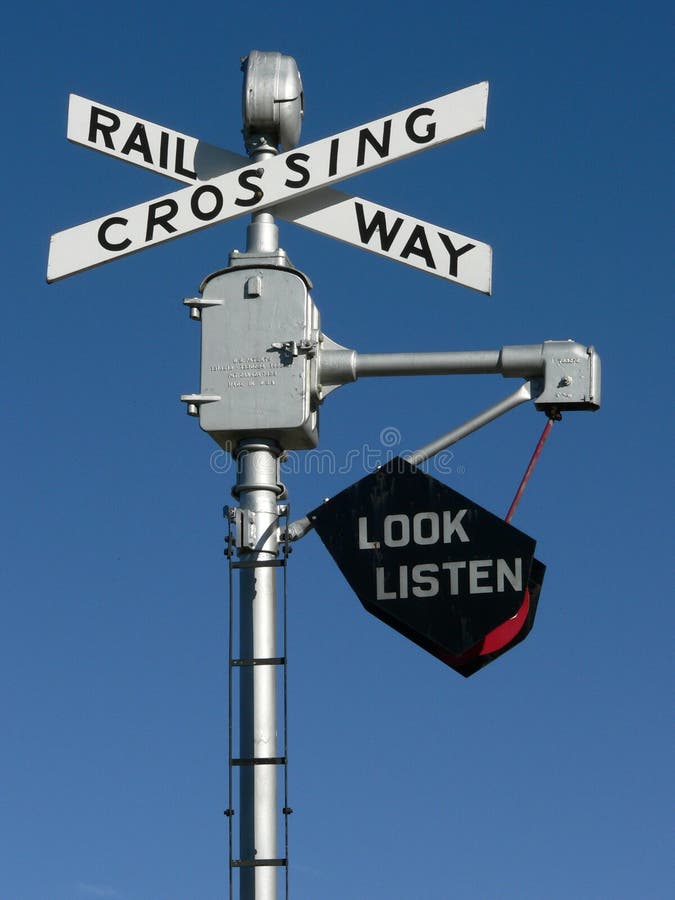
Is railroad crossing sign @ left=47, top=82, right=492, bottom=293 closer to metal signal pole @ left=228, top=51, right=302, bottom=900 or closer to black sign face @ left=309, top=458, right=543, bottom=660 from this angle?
metal signal pole @ left=228, top=51, right=302, bottom=900

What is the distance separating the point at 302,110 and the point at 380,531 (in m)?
2.58

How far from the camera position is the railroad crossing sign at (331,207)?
30.4 ft

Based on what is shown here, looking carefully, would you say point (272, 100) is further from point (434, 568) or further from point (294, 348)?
point (434, 568)

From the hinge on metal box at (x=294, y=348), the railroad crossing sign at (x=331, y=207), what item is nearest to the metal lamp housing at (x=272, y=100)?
the railroad crossing sign at (x=331, y=207)

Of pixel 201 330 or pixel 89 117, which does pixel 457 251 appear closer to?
pixel 201 330

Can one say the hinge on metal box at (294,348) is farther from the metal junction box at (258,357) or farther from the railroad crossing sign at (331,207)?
the railroad crossing sign at (331,207)

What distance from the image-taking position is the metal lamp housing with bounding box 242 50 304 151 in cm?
951

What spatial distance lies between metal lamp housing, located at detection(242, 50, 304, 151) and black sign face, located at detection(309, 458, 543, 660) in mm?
2073

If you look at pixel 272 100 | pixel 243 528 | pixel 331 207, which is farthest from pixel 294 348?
pixel 272 100

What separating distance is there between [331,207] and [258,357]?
1253mm

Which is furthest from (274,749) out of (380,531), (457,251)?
(457,251)

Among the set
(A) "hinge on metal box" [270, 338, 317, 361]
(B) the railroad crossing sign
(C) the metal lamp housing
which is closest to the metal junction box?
(A) "hinge on metal box" [270, 338, 317, 361]

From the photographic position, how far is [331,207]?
31.2ft

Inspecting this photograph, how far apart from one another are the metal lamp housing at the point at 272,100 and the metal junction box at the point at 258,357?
1.04 meters
